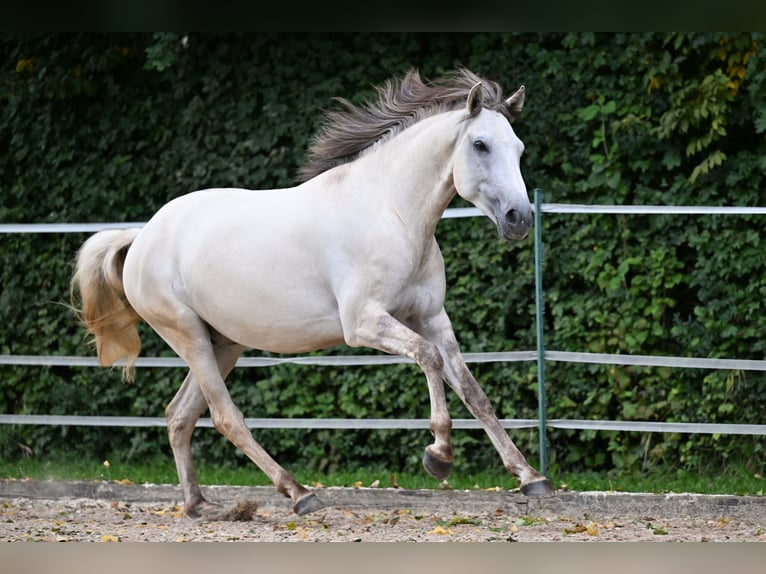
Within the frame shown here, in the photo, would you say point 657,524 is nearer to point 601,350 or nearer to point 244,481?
point 601,350

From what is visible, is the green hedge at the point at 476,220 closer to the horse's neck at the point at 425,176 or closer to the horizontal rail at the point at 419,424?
the horizontal rail at the point at 419,424

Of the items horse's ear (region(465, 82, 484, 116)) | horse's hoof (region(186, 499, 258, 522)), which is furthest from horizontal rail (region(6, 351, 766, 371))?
horse's ear (region(465, 82, 484, 116))

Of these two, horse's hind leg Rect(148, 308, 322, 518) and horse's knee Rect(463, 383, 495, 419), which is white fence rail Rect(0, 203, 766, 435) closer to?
horse's hind leg Rect(148, 308, 322, 518)

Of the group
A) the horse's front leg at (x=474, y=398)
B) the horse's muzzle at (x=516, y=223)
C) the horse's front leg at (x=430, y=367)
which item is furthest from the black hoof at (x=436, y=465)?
the horse's muzzle at (x=516, y=223)

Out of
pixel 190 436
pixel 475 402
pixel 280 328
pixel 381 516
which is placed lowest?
pixel 381 516

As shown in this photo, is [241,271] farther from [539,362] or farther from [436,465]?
[539,362]

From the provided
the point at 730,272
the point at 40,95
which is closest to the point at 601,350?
the point at 730,272

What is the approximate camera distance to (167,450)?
8578 mm

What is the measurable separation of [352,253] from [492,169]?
0.77 meters

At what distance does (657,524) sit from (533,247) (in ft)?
8.16

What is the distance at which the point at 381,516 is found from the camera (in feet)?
19.7

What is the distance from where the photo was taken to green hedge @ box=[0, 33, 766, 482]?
708 cm

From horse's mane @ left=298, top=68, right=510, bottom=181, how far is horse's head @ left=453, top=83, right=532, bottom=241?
27cm

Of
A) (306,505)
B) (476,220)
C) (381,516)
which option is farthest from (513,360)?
(306,505)
